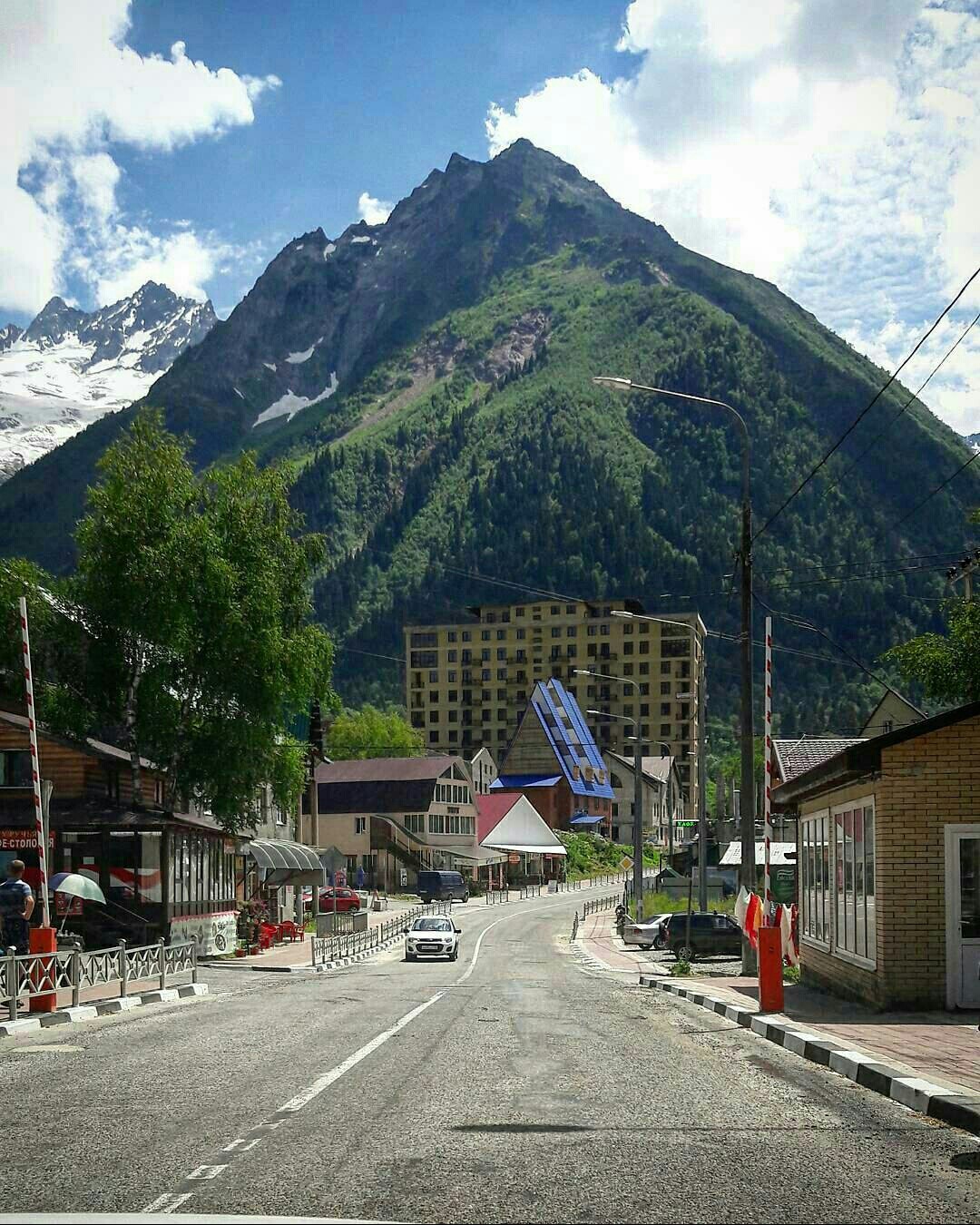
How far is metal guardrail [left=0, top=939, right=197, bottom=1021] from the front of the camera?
19.8 meters

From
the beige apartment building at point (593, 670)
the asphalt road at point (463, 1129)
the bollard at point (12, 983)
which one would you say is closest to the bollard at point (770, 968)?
the asphalt road at point (463, 1129)

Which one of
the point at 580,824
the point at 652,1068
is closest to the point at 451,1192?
the point at 652,1068

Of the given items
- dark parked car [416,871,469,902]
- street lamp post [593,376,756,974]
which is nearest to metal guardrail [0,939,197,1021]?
street lamp post [593,376,756,974]

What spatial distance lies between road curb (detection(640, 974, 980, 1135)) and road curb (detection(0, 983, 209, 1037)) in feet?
31.0

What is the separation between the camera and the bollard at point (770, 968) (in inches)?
778

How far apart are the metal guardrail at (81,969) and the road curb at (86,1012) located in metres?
0.26

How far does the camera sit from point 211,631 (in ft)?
130

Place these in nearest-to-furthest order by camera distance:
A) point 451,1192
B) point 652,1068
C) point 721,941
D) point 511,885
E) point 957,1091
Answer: point 451,1192
point 957,1091
point 652,1068
point 721,941
point 511,885

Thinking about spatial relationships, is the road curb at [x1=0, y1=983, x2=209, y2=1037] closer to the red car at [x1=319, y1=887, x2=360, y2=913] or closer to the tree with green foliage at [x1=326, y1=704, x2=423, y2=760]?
the red car at [x1=319, y1=887, x2=360, y2=913]

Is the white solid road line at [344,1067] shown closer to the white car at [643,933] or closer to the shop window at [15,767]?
the shop window at [15,767]

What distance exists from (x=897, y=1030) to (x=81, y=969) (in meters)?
12.6

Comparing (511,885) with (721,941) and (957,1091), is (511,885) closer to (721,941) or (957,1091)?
(721,941)

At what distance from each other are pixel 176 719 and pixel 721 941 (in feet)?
57.3

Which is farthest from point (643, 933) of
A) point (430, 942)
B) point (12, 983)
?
point (12, 983)
